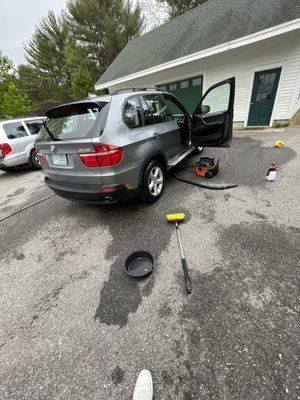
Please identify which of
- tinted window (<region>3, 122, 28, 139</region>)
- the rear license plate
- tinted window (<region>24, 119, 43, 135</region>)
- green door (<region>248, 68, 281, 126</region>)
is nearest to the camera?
the rear license plate

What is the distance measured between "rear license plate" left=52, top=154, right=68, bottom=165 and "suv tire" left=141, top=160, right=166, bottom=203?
1158 mm

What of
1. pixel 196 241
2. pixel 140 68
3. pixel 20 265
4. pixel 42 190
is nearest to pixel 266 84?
pixel 140 68

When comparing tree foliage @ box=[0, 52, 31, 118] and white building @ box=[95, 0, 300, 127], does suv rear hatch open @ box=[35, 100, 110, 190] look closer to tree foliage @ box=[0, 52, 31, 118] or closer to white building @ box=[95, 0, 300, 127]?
white building @ box=[95, 0, 300, 127]

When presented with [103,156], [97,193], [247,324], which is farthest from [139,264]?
[103,156]

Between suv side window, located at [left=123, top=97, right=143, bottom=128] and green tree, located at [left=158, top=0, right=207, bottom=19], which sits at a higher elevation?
green tree, located at [left=158, top=0, right=207, bottom=19]

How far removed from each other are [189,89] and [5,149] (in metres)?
8.36

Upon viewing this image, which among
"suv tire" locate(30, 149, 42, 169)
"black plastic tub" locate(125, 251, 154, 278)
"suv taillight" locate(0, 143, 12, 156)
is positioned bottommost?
"black plastic tub" locate(125, 251, 154, 278)

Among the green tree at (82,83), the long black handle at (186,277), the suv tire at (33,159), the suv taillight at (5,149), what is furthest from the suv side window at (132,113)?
the green tree at (82,83)

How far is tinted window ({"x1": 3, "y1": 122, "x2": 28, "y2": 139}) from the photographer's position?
18.8ft

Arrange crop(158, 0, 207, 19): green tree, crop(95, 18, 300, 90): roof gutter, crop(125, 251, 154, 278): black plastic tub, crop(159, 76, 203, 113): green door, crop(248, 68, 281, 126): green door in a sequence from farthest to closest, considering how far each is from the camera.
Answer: crop(158, 0, 207, 19): green tree < crop(159, 76, 203, 113): green door < crop(248, 68, 281, 126): green door < crop(95, 18, 300, 90): roof gutter < crop(125, 251, 154, 278): black plastic tub

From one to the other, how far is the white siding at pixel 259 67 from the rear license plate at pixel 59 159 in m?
7.98

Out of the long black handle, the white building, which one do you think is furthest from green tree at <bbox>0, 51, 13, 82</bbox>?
the long black handle

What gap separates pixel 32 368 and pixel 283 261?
2.52 metres

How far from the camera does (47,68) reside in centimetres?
2328
